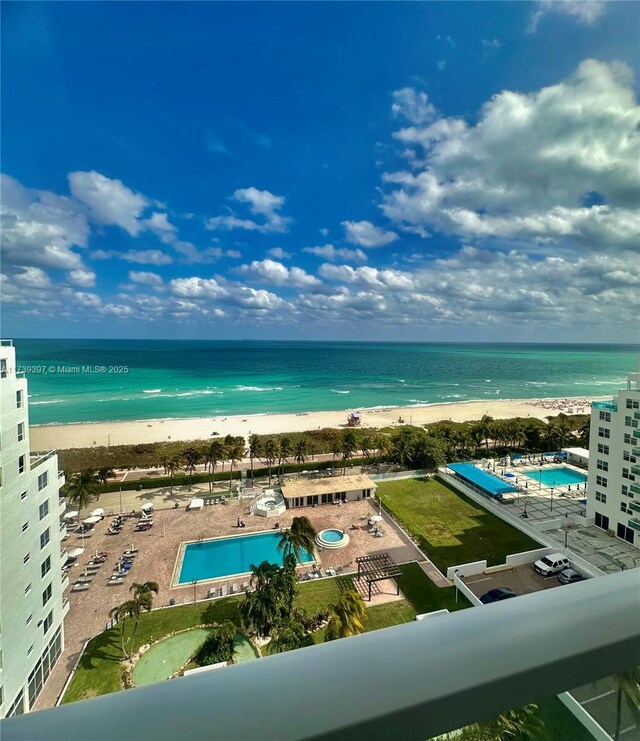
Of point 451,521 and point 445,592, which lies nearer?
point 445,592

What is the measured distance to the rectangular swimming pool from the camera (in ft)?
55.1

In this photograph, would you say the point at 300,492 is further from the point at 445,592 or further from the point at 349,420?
the point at 349,420

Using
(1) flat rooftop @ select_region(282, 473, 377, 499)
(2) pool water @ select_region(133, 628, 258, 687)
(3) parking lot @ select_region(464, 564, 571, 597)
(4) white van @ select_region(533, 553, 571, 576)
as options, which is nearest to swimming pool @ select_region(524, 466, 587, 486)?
(4) white van @ select_region(533, 553, 571, 576)

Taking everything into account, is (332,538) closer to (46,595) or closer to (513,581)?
(513,581)

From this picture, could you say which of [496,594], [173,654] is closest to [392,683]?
[173,654]

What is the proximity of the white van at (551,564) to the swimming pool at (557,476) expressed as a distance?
34.3ft

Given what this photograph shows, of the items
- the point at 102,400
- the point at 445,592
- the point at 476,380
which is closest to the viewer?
the point at 445,592

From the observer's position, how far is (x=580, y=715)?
3.96 feet

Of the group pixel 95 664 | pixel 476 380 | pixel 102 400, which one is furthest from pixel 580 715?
pixel 476 380

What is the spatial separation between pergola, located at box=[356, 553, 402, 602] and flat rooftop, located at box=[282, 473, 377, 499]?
612 cm

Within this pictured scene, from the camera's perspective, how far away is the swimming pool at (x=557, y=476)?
85.7ft

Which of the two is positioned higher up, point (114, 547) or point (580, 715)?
point (580, 715)

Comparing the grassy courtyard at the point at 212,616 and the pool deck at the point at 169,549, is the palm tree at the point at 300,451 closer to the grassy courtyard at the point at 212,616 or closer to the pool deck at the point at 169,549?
the pool deck at the point at 169,549

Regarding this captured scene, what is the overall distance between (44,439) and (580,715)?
4874cm
